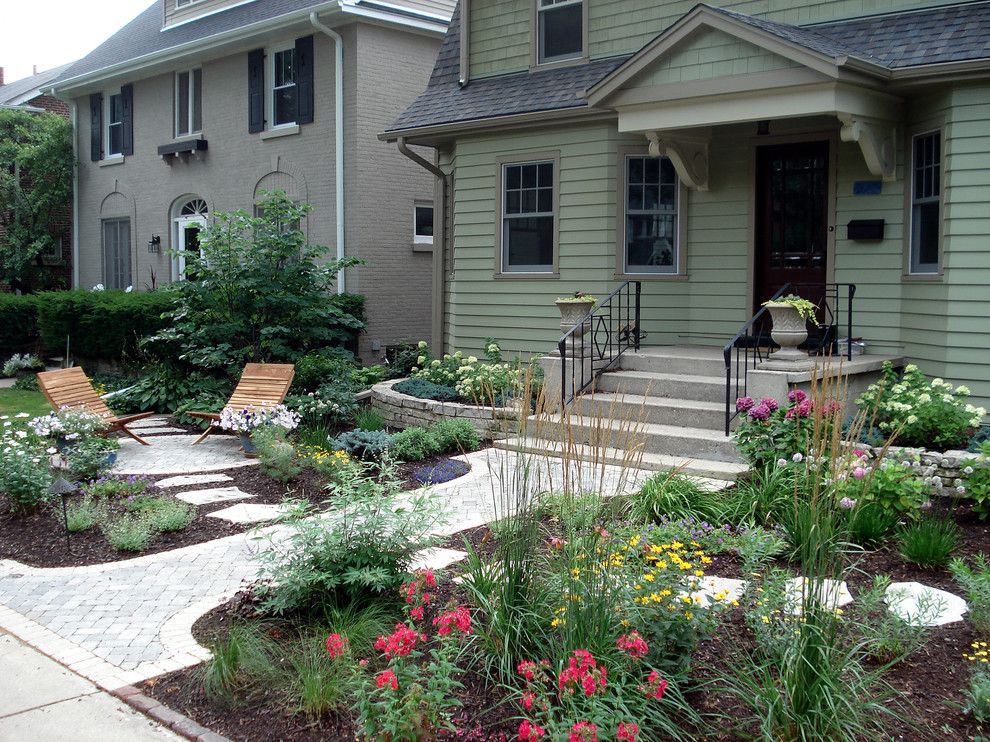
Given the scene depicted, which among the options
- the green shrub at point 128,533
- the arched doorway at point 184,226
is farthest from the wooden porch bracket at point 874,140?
the arched doorway at point 184,226

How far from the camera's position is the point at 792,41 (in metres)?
8.80

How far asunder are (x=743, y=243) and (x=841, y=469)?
7.45 metres

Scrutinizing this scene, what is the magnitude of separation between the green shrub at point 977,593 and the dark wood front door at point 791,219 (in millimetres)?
5690

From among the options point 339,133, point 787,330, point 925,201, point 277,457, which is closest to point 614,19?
point 925,201

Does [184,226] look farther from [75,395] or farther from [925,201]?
[925,201]

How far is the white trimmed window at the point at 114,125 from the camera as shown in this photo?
2155 centimetres

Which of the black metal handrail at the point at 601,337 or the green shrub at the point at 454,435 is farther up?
the black metal handrail at the point at 601,337

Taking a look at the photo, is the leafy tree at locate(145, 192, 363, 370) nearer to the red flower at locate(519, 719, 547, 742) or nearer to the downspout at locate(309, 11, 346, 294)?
the downspout at locate(309, 11, 346, 294)

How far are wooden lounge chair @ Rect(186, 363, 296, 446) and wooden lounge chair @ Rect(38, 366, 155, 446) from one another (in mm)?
800

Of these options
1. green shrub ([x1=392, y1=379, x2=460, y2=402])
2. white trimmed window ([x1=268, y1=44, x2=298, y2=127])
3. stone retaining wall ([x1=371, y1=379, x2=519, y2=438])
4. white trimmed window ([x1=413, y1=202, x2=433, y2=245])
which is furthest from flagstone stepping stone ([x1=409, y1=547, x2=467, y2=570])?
white trimmed window ([x1=268, y1=44, x2=298, y2=127])

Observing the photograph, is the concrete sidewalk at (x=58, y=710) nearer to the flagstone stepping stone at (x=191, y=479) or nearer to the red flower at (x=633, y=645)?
the red flower at (x=633, y=645)

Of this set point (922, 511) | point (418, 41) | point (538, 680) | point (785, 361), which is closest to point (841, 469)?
point (538, 680)

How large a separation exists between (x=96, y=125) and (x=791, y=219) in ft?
57.1

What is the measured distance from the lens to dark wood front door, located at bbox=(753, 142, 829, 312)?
10.4 meters
